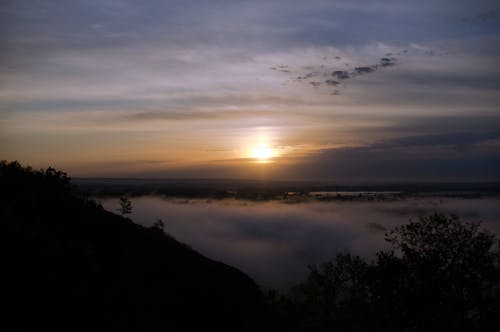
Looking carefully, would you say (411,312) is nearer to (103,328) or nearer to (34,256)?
(103,328)

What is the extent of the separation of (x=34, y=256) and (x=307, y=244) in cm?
17383

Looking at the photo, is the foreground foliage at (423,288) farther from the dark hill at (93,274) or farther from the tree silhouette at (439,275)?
the dark hill at (93,274)

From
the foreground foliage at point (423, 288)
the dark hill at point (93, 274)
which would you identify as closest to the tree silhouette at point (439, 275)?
the foreground foliage at point (423, 288)

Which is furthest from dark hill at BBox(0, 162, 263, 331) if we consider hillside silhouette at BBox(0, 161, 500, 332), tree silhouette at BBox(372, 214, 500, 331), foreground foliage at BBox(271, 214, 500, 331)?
tree silhouette at BBox(372, 214, 500, 331)

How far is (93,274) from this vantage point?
59.2ft

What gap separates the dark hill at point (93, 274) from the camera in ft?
48.0

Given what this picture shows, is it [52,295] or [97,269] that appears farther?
[97,269]

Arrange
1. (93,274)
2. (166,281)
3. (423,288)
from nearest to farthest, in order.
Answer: (93,274)
(166,281)
(423,288)

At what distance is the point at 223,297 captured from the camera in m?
24.9

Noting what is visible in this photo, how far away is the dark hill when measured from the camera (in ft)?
48.0

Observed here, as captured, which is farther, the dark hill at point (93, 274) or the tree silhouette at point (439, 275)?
the tree silhouette at point (439, 275)

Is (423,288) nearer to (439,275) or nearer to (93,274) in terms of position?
(439,275)

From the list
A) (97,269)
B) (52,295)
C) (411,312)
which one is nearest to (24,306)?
(52,295)

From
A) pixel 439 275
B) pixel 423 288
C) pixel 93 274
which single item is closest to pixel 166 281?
pixel 93 274
